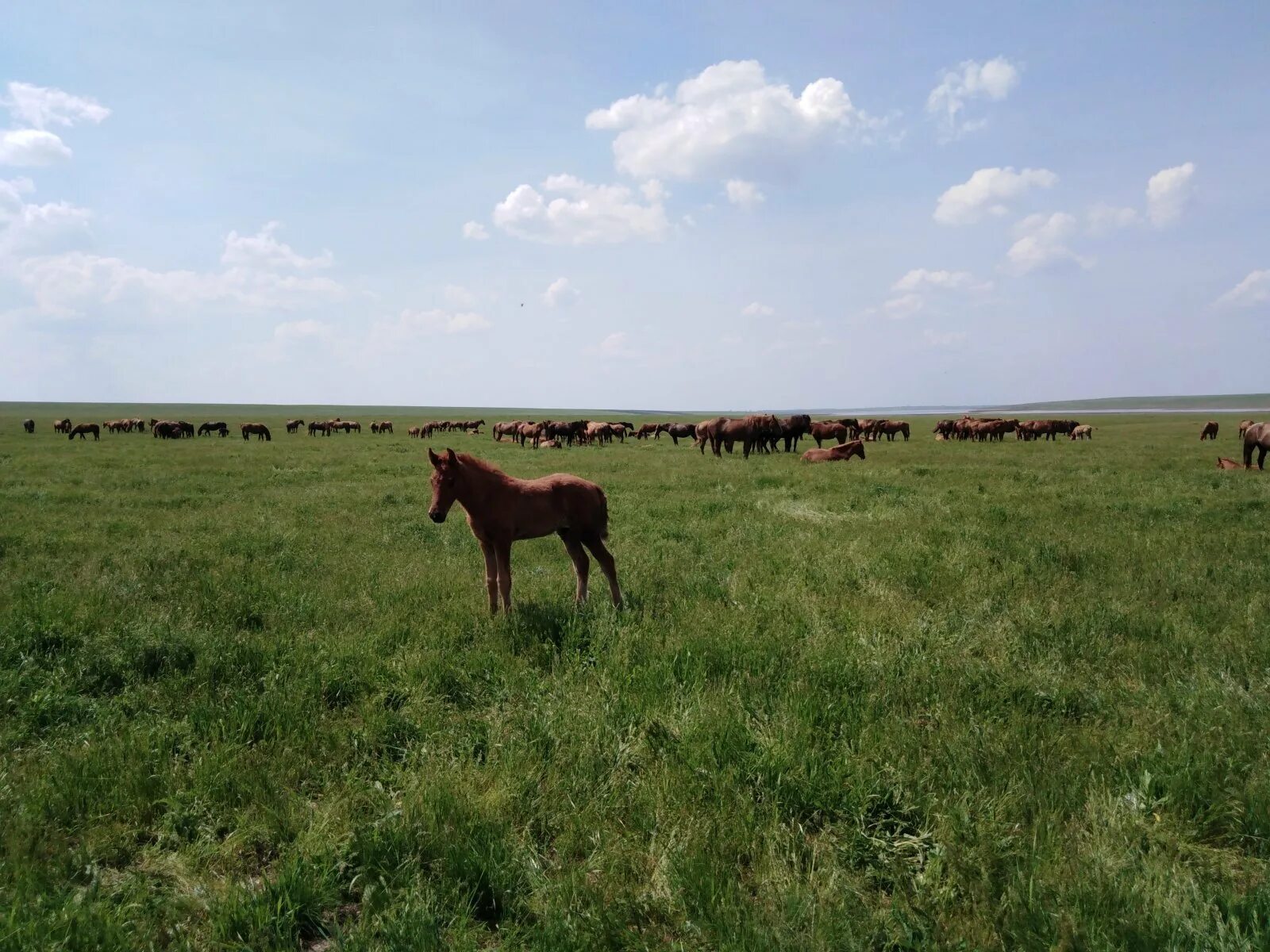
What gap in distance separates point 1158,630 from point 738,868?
5.42m

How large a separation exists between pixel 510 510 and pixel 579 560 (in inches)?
45.1

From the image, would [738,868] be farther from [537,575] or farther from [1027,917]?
[537,575]

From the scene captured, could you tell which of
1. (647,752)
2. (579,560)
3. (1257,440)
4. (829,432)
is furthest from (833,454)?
(647,752)

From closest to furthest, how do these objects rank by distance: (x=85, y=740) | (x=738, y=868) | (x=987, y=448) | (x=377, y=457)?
(x=738, y=868) → (x=85, y=740) → (x=377, y=457) → (x=987, y=448)

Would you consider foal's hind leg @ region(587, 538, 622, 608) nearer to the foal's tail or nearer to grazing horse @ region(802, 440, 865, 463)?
the foal's tail

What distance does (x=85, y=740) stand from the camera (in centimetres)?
429

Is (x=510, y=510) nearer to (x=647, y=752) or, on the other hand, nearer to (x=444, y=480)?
(x=444, y=480)

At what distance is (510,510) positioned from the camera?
6.92 m

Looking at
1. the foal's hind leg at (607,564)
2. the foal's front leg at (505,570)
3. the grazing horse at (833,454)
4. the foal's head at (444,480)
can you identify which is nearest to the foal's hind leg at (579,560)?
the foal's hind leg at (607,564)

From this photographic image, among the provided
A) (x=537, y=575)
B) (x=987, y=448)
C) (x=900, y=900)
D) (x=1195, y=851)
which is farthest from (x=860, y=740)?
(x=987, y=448)

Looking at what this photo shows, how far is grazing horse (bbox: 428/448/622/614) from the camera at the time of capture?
6.66 m

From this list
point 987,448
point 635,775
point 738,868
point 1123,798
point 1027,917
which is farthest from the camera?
point 987,448

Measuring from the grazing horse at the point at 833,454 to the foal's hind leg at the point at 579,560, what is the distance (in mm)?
20469

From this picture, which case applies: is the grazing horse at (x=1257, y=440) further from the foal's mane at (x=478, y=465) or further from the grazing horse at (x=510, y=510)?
the foal's mane at (x=478, y=465)
